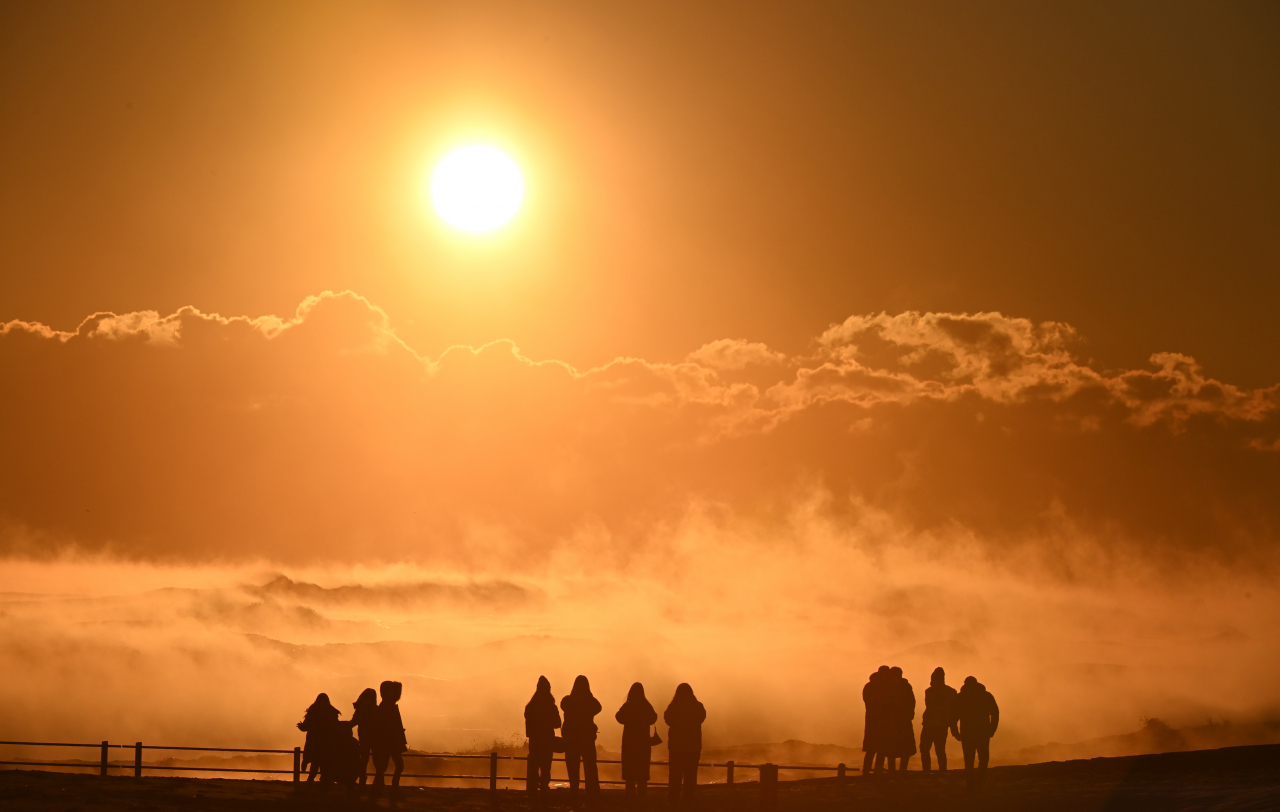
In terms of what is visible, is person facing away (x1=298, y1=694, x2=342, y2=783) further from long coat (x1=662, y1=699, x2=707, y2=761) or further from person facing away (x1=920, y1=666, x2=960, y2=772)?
person facing away (x1=920, y1=666, x2=960, y2=772)

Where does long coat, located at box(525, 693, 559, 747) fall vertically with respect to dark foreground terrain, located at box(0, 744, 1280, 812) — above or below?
above

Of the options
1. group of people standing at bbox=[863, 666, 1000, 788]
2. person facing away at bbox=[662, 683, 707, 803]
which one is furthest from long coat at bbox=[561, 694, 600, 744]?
group of people standing at bbox=[863, 666, 1000, 788]

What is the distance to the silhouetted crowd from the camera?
71.5 ft

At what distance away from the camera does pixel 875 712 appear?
2697cm

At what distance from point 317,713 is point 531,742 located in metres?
5.31

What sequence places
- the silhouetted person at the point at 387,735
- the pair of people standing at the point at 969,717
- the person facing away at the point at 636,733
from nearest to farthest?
the person facing away at the point at 636,733 → the silhouetted person at the point at 387,735 → the pair of people standing at the point at 969,717

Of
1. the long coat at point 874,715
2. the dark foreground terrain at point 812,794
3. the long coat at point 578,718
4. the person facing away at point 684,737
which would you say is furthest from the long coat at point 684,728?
the long coat at point 874,715

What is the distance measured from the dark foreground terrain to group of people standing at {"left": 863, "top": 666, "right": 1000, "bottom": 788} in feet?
2.30

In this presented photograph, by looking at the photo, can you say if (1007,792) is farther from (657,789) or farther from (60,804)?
(60,804)

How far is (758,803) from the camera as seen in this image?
2373cm

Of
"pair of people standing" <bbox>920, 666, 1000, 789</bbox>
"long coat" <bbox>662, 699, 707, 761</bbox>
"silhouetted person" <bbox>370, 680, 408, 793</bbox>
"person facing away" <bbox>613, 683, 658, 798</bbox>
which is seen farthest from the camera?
"pair of people standing" <bbox>920, 666, 1000, 789</bbox>

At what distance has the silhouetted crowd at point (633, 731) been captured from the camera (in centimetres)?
2180

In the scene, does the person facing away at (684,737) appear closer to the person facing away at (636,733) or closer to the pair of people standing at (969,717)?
the person facing away at (636,733)

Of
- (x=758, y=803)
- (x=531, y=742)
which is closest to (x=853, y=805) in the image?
(x=758, y=803)
